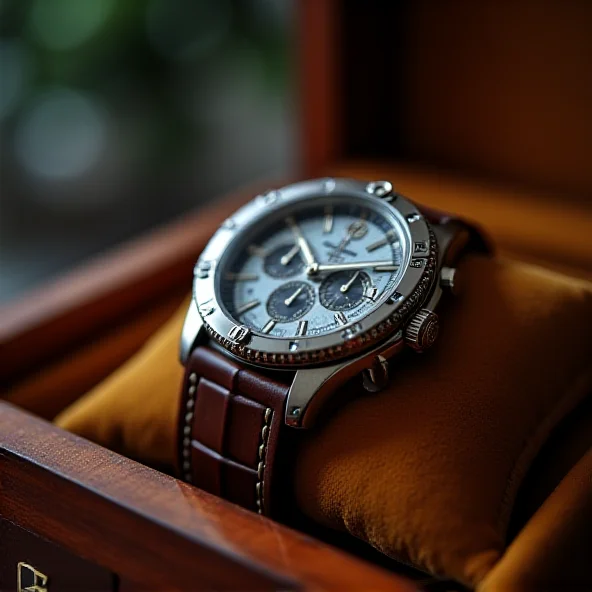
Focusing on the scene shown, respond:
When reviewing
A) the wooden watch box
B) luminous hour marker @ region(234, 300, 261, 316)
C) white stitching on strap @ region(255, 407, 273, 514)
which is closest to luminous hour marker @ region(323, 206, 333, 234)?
luminous hour marker @ region(234, 300, 261, 316)

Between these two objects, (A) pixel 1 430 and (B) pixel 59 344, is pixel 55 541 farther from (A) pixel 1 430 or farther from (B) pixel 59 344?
(B) pixel 59 344

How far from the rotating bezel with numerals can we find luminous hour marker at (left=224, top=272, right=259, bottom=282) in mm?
10

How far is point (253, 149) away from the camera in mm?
2514

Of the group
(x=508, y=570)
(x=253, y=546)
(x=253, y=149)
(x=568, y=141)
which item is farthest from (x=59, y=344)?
(x=253, y=149)

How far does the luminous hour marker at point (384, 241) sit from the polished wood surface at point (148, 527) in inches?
11.6

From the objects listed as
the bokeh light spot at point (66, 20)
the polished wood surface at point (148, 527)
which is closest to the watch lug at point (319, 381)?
the polished wood surface at point (148, 527)

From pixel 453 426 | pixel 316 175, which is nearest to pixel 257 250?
pixel 453 426

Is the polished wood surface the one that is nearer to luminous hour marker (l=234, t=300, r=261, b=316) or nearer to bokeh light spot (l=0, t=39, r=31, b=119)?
luminous hour marker (l=234, t=300, r=261, b=316)

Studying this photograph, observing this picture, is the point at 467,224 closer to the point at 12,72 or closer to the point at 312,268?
the point at 312,268

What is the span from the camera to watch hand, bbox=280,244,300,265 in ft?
2.91

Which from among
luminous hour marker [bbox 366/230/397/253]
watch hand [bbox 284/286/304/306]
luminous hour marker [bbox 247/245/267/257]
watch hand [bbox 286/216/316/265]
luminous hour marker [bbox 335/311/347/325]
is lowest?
watch hand [bbox 284/286/304/306]

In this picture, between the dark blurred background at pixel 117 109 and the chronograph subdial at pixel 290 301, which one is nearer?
the chronograph subdial at pixel 290 301

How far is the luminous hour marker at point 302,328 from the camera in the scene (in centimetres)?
80

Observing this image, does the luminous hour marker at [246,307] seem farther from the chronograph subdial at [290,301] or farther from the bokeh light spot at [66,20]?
the bokeh light spot at [66,20]
